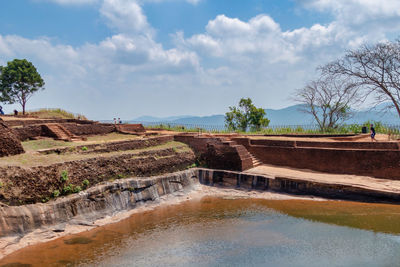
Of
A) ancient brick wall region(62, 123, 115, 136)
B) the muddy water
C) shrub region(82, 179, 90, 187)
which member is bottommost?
the muddy water

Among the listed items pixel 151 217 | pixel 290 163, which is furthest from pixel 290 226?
pixel 290 163

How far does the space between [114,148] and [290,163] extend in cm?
789

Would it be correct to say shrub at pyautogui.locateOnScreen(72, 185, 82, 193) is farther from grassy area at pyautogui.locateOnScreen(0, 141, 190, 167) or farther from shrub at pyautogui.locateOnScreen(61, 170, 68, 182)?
grassy area at pyautogui.locateOnScreen(0, 141, 190, 167)

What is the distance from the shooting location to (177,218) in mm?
9609

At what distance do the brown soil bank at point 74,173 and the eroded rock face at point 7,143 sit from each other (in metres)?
1.88

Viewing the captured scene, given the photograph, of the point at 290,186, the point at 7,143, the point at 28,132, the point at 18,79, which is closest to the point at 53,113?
the point at 18,79

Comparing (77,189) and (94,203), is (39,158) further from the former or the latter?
(94,203)

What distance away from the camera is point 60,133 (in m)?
15.1

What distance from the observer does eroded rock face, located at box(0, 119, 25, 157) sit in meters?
9.70

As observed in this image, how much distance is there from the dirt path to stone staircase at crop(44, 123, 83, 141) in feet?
29.4

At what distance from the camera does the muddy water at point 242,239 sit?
6.61m

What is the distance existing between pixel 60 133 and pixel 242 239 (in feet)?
37.6

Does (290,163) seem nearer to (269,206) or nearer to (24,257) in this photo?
(269,206)

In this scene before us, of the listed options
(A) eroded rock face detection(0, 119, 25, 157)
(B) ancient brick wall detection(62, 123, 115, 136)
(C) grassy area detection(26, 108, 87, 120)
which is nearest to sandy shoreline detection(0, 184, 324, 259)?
(A) eroded rock face detection(0, 119, 25, 157)
